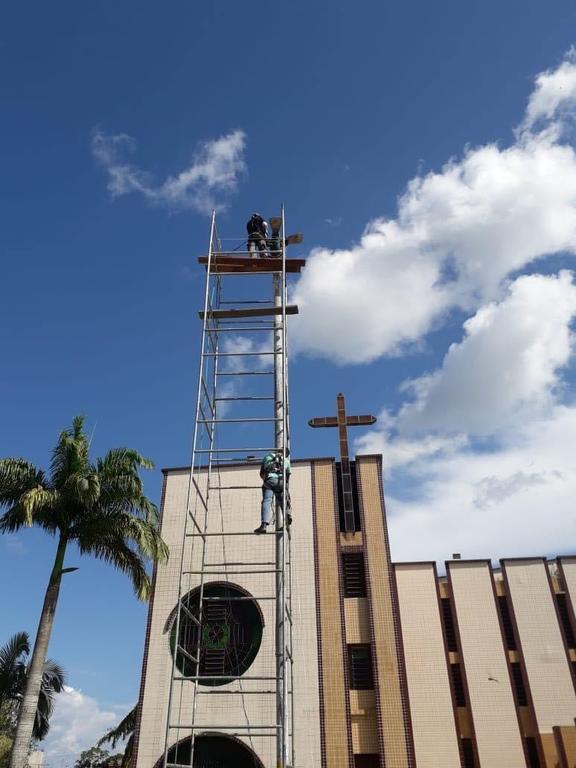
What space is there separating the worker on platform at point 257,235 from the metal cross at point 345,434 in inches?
418

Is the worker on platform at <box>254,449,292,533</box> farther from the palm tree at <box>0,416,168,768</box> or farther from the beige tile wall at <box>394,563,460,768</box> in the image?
the beige tile wall at <box>394,563,460,768</box>

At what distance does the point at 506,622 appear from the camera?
24312mm

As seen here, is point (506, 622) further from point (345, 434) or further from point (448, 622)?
point (345, 434)

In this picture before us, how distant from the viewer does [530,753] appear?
21953 mm

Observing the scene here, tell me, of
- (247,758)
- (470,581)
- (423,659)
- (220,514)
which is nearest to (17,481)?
(220,514)

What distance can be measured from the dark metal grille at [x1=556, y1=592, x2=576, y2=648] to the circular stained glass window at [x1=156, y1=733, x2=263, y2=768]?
12576mm

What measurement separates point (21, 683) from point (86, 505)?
8.60 meters

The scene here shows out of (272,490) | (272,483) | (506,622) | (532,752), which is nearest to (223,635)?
(506,622)

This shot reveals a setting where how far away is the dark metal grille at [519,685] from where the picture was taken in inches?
898

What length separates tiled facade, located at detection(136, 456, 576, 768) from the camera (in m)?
21.1

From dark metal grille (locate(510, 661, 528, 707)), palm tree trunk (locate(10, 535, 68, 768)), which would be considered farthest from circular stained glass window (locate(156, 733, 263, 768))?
dark metal grille (locate(510, 661, 528, 707))

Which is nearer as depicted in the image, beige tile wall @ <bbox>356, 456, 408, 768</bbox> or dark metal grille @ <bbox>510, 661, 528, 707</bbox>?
beige tile wall @ <bbox>356, 456, 408, 768</bbox>

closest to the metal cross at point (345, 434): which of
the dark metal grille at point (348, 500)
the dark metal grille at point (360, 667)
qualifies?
the dark metal grille at point (348, 500)

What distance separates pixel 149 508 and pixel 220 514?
360cm
